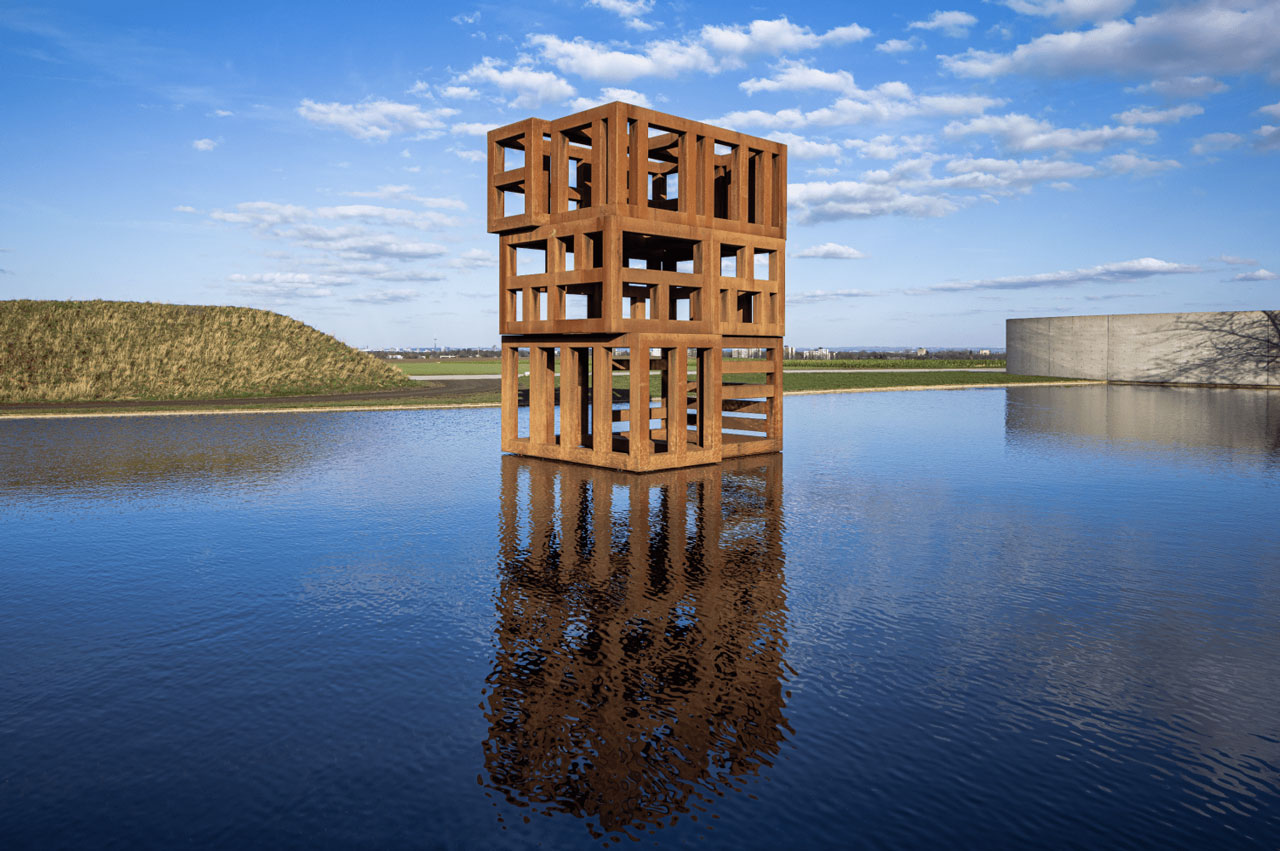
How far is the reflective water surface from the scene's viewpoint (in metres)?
5.09

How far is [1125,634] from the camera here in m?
8.16

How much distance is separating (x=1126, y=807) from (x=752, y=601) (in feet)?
15.1

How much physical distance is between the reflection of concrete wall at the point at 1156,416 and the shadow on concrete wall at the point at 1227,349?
5.28 m

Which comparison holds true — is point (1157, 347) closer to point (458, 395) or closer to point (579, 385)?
point (458, 395)

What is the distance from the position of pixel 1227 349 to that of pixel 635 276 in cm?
5666

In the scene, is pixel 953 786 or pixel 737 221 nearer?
pixel 953 786

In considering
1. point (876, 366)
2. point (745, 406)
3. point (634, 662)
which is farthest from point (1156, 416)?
point (876, 366)

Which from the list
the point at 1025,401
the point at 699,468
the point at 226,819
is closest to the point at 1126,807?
the point at 226,819

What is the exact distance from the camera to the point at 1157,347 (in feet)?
202

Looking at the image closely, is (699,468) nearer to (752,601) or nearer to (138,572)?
(752,601)

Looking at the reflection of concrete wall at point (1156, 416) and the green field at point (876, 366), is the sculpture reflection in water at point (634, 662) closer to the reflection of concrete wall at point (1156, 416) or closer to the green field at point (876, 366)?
the reflection of concrete wall at point (1156, 416)

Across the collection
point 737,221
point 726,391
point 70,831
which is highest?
point 737,221

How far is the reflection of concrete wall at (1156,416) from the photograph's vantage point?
2608 cm

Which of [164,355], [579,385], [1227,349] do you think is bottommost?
[579,385]
